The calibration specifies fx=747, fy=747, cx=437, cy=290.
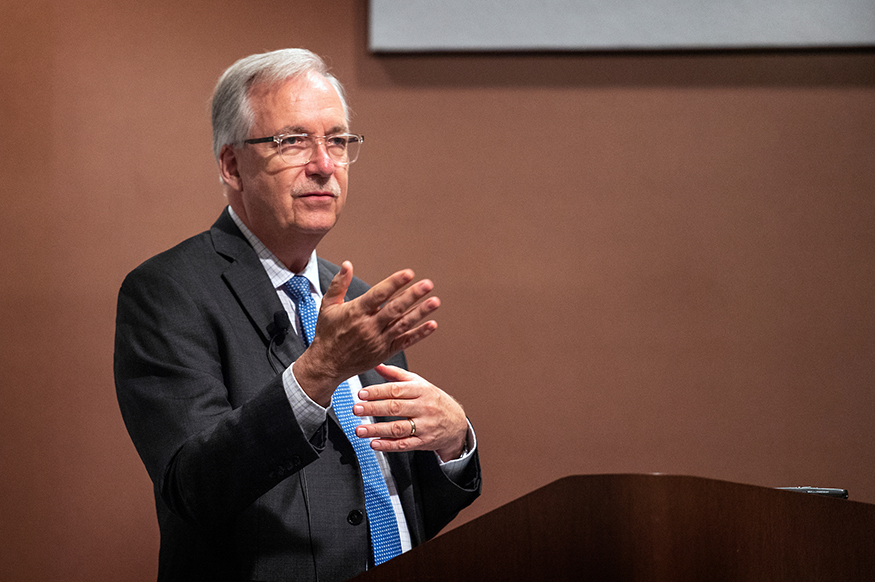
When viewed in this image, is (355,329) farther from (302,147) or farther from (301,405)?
(302,147)

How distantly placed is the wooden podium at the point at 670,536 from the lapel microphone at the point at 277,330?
73 centimetres

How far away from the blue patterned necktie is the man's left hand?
0.15 meters

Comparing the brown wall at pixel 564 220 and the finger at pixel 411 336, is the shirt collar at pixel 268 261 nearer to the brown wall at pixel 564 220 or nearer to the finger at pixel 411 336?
the finger at pixel 411 336

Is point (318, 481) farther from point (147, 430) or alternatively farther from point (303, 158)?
point (303, 158)

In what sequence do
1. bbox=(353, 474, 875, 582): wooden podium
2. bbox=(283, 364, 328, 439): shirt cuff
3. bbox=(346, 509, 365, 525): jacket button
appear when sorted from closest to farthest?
bbox=(353, 474, 875, 582): wooden podium
bbox=(283, 364, 328, 439): shirt cuff
bbox=(346, 509, 365, 525): jacket button

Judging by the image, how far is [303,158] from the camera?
5.31ft

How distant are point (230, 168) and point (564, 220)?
1.30 metres

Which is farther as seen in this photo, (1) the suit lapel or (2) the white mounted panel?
(2) the white mounted panel

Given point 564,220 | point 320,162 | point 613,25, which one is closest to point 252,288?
point 320,162

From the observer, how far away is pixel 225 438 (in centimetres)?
119

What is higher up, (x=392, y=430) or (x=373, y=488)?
(x=392, y=430)

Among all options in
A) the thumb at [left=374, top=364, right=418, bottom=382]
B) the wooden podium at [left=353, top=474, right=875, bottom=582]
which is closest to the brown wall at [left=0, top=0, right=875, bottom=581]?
the thumb at [left=374, top=364, right=418, bottom=382]

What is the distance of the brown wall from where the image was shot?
2529 mm

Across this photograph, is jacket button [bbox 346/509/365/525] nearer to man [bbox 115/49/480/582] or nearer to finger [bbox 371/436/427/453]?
man [bbox 115/49/480/582]
